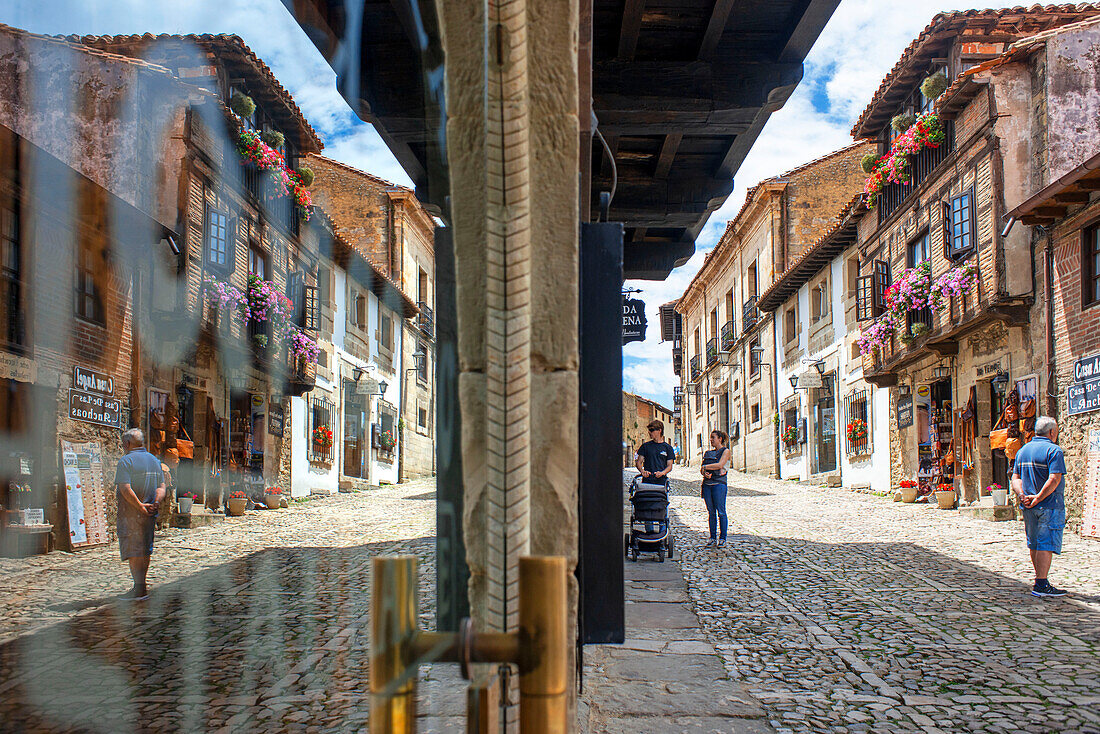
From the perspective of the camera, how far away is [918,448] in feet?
50.6

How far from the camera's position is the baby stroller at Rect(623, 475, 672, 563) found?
769cm

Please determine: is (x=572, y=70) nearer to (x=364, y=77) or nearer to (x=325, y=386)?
(x=364, y=77)

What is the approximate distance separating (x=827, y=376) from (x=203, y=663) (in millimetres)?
18075

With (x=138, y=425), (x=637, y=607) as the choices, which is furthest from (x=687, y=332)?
(x=637, y=607)

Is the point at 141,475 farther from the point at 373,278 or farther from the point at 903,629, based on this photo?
the point at 373,278

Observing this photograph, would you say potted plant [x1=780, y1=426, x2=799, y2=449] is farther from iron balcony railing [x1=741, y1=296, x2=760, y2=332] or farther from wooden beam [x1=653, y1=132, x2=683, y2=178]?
wooden beam [x1=653, y1=132, x2=683, y2=178]

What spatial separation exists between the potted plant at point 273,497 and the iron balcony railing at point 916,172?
12171 millimetres

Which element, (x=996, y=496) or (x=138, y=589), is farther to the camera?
(x=996, y=496)

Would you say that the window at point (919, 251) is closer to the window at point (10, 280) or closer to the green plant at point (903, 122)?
the green plant at point (903, 122)

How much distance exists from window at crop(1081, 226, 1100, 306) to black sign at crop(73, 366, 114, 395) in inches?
438

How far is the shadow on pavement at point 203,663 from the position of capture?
3512 mm

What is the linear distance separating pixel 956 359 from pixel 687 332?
25.0 m

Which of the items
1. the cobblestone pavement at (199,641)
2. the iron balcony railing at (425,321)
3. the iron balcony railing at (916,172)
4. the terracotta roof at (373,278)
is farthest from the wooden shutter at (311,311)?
the iron balcony railing at (916,172)

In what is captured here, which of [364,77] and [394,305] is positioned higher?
[394,305]
